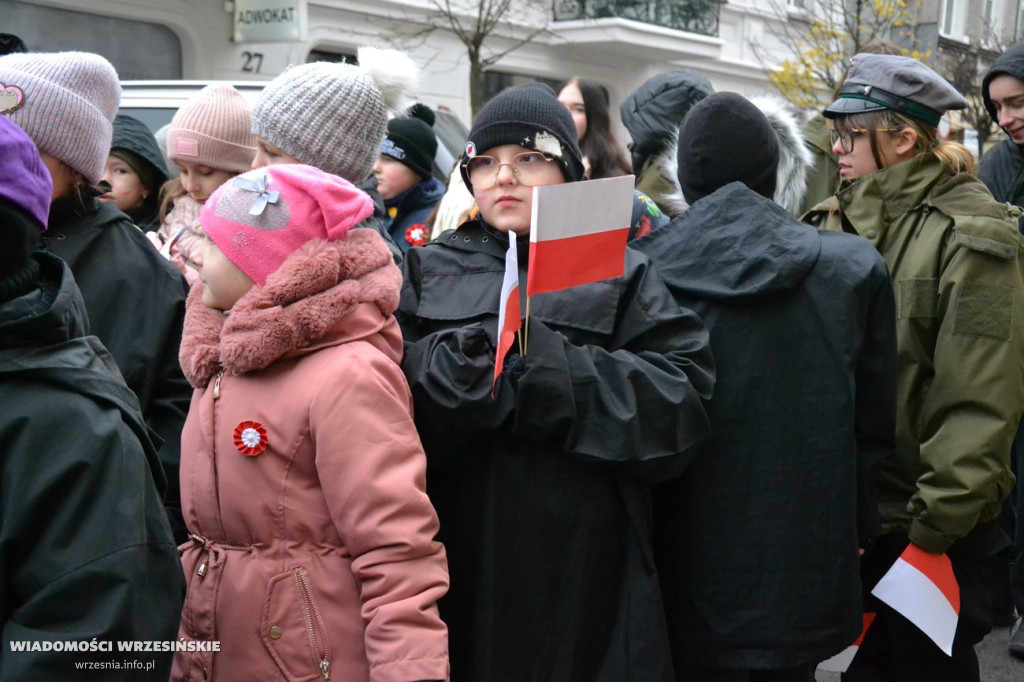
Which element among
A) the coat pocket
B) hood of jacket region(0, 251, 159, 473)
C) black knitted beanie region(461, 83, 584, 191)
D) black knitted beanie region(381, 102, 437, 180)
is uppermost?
black knitted beanie region(461, 83, 584, 191)

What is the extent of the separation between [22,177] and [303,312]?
0.57 meters

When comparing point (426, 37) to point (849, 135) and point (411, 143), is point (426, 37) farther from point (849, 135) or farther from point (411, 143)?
point (849, 135)

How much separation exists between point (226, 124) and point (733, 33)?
20.8m

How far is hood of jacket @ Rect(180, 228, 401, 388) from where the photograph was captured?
2193mm

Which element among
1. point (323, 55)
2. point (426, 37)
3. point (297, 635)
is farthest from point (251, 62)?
point (297, 635)

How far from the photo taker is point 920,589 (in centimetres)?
320

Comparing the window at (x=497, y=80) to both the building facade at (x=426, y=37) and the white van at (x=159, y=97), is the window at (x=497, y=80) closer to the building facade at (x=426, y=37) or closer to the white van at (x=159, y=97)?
the building facade at (x=426, y=37)

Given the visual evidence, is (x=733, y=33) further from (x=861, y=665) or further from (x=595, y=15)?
(x=861, y=665)

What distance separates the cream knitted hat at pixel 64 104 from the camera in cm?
266

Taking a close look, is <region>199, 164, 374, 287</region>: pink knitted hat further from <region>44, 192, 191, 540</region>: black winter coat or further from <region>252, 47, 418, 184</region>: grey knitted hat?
<region>252, 47, 418, 184</region>: grey knitted hat

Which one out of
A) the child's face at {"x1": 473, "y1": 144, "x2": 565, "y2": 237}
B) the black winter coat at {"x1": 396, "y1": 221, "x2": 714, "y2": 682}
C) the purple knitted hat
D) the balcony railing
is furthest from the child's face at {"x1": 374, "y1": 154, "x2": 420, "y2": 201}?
the balcony railing

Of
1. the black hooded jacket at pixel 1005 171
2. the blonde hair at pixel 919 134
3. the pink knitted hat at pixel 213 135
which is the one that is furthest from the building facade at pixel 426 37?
the blonde hair at pixel 919 134

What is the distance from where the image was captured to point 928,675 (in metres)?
3.50

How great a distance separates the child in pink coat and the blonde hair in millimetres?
1817
